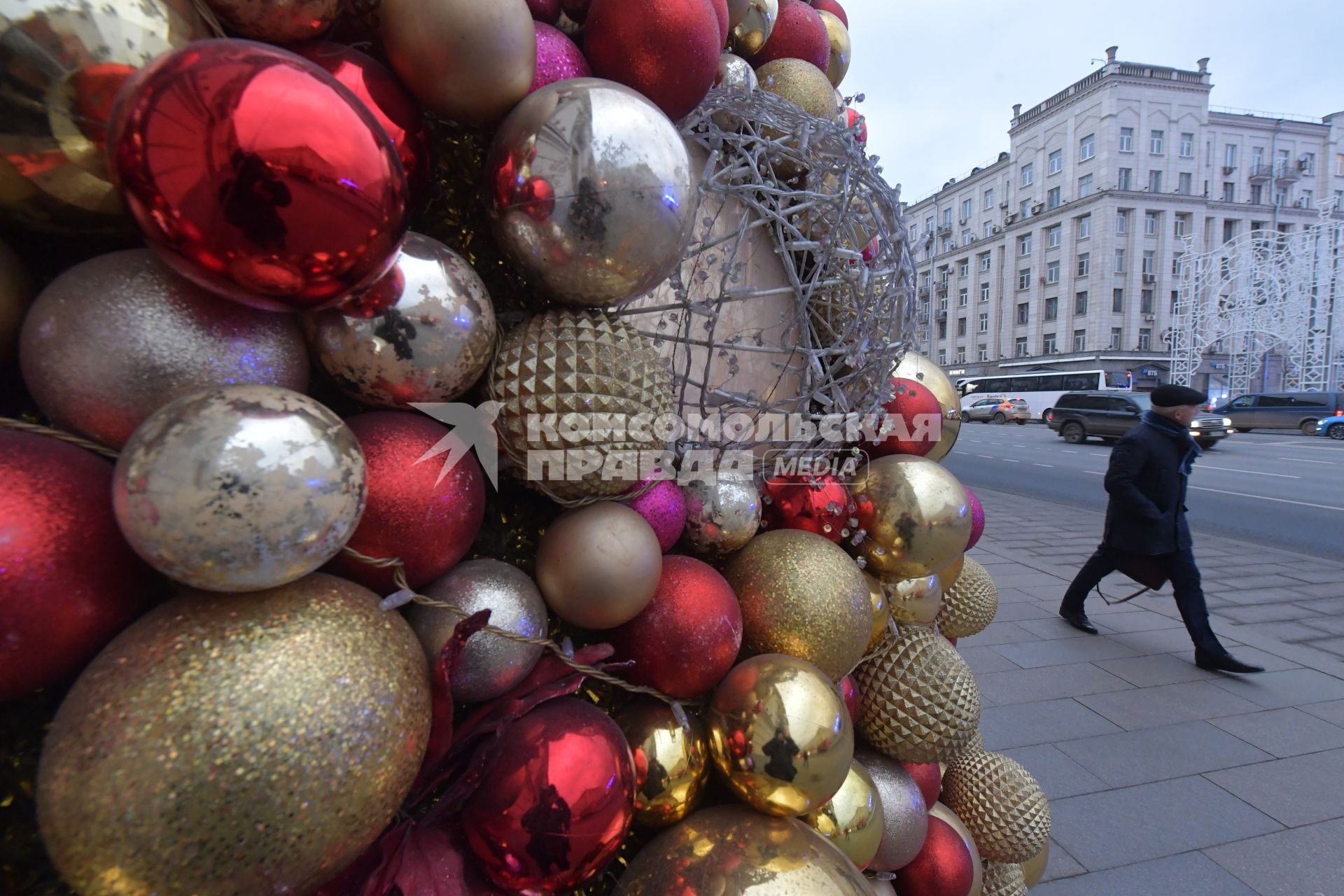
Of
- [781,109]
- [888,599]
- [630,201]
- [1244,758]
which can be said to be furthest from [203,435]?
[1244,758]

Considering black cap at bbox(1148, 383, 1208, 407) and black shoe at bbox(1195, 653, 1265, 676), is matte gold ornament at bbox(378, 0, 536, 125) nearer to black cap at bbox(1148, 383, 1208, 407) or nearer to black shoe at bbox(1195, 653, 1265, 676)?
black cap at bbox(1148, 383, 1208, 407)

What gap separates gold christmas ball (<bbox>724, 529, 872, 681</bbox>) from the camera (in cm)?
104

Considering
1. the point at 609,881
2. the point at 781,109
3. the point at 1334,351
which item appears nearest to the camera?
the point at 609,881

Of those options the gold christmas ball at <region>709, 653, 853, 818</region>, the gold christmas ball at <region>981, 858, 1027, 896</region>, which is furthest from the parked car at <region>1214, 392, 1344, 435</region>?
the gold christmas ball at <region>709, 653, 853, 818</region>

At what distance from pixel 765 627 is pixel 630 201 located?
66cm

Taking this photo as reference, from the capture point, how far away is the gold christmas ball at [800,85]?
1.26m

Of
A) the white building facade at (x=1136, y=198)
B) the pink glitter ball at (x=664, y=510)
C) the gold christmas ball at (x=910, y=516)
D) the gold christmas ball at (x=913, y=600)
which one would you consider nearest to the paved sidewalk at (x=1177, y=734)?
the gold christmas ball at (x=913, y=600)

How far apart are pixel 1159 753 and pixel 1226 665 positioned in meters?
1.22

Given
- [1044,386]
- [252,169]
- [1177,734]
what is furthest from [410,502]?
[1044,386]

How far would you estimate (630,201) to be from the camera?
739 millimetres

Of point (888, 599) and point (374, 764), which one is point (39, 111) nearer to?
point (374, 764)

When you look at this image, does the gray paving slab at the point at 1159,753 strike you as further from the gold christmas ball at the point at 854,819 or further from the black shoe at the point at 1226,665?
the gold christmas ball at the point at 854,819

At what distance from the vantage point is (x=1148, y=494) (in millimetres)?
4074

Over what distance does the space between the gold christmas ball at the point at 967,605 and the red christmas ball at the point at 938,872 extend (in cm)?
67
